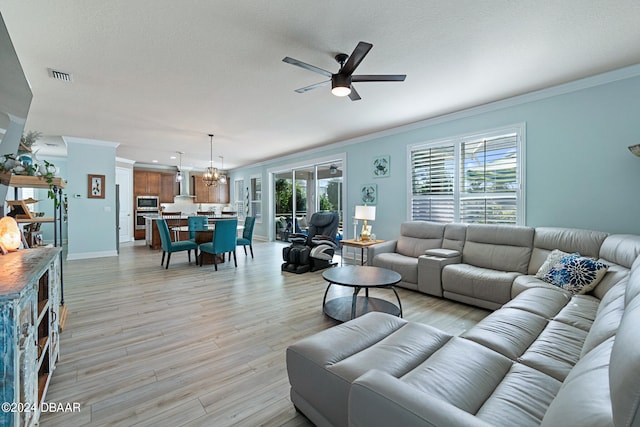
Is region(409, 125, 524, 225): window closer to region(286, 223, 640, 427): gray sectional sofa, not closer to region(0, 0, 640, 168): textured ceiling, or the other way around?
region(0, 0, 640, 168): textured ceiling

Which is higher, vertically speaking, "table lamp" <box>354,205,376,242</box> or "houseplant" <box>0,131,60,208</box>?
"houseplant" <box>0,131,60,208</box>

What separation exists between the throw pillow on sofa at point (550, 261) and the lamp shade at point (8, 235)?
4.37 metres

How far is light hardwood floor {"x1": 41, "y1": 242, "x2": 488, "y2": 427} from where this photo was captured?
1660 millimetres

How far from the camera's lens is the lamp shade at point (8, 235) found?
1692 millimetres

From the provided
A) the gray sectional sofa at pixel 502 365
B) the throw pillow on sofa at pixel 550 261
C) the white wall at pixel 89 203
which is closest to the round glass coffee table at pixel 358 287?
the gray sectional sofa at pixel 502 365

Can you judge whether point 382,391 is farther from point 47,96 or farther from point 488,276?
point 47,96

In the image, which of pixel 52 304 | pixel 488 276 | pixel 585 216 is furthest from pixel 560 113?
pixel 52 304

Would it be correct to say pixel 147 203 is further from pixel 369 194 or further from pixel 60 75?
pixel 369 194

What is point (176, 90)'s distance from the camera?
3.48 metres

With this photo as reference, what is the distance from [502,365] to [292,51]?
2822 millimetres

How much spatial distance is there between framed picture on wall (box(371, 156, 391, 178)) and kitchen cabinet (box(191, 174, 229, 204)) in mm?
6833

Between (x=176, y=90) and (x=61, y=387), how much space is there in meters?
3.11

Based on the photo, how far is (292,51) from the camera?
8.64ft

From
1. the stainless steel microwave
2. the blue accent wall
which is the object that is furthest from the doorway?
the blue accent wall
